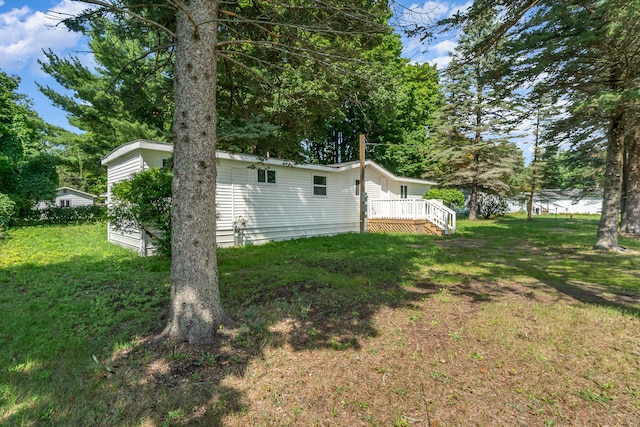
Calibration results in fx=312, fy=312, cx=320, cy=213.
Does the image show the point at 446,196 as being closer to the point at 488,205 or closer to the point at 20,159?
the point at 488,205

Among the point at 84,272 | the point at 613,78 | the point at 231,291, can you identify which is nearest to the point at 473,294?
the point at 231,291

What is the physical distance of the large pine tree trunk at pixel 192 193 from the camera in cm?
306

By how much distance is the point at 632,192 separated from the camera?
12.5 m

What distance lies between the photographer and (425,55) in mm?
4738

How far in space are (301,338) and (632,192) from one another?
15808mm

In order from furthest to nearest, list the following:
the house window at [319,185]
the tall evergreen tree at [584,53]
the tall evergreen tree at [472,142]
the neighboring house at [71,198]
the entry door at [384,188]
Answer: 1. the neighboring house at [71,198]
2. the tall evergreen tree at [472,142]
3. the entry door at [384,188]
4. the house window at [319,185]
5. the tall evergreen tree at [584,53]

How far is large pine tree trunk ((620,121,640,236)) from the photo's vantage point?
40.4 ft

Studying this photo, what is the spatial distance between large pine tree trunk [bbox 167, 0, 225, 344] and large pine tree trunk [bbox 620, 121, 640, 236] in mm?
15793

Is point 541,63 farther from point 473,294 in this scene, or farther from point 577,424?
point 577,424

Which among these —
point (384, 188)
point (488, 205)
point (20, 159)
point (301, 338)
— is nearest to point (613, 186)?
point (384, 188)

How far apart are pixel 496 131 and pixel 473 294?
2013cm

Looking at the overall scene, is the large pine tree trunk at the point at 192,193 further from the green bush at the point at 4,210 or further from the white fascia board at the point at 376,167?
the green bush at the point at 4,210

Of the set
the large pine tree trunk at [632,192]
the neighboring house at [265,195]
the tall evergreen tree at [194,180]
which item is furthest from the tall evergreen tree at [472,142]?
the tall evergreen tree at [194,180]

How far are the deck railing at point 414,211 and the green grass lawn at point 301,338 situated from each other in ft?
21.2
